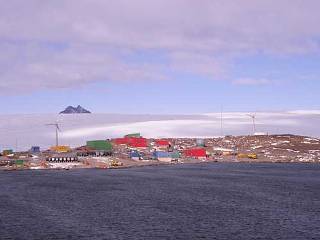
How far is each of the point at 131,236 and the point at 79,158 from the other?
93381 millimetres

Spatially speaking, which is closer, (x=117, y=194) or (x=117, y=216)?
(x=117, y=216)

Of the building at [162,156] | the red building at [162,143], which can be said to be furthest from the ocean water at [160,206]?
the red building at [162,143]

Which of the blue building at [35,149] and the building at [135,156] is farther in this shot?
the blue building at [35,149]

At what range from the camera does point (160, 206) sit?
68.5 m

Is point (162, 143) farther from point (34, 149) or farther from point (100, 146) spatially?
point (34, 149)

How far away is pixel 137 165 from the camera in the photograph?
13888 cm

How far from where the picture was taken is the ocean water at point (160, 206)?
5294cm

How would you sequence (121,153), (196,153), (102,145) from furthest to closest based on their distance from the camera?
(102,145), (196,153), (121,153)

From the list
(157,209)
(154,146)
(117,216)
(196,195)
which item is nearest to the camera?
(117,216)

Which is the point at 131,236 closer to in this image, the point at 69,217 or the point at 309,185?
the point at 69,217

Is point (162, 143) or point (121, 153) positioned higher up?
point (162, 143)

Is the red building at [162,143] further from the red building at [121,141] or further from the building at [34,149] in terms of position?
the building at [34,149]

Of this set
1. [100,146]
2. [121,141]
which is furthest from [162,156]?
[121,141]

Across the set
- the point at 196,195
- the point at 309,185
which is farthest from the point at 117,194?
the point at 309,185
